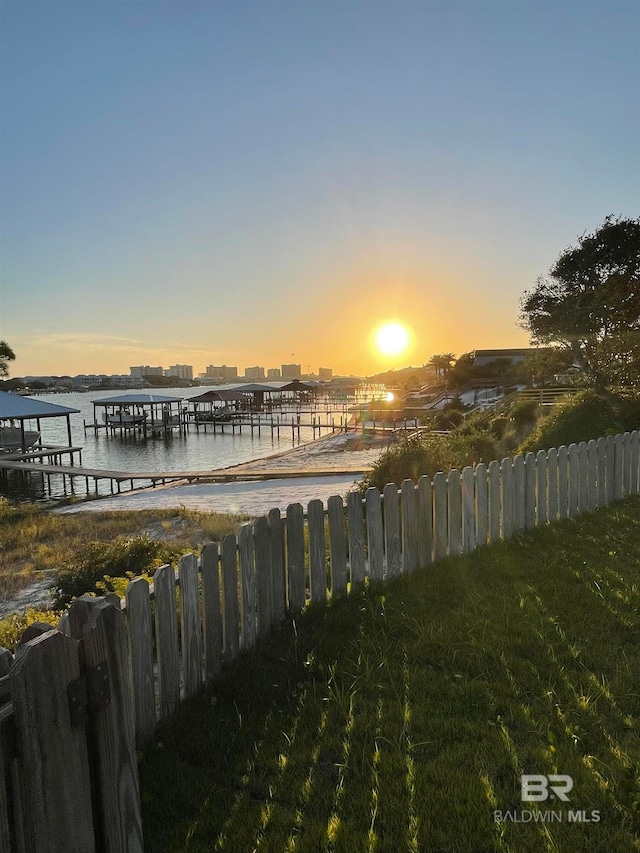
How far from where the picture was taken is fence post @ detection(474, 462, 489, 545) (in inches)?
221

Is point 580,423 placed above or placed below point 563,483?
below

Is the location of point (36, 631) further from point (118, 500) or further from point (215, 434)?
point (215, 434)

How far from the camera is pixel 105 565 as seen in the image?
5.96 meters

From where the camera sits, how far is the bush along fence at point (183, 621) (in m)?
1.50

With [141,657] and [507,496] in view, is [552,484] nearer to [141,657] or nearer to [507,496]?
[507,496]

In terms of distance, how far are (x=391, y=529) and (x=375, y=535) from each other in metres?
0.19

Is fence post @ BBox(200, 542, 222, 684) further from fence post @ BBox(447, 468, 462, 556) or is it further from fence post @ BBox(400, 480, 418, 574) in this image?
fence post @ BBox(447, 468, 462, 556)

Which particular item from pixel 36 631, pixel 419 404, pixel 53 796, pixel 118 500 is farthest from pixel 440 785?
pixel 419 404

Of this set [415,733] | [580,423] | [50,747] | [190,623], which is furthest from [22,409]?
[50,747]

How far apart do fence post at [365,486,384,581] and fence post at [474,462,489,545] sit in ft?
4.51

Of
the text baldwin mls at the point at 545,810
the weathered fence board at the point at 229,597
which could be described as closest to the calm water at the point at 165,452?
the weathered fence board at the point at 229,597

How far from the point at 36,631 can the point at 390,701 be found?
6.86 feet

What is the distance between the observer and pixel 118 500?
52.1 feet

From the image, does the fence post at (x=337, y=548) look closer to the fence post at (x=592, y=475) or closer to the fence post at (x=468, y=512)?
the fence post at (x=468, y=512)
